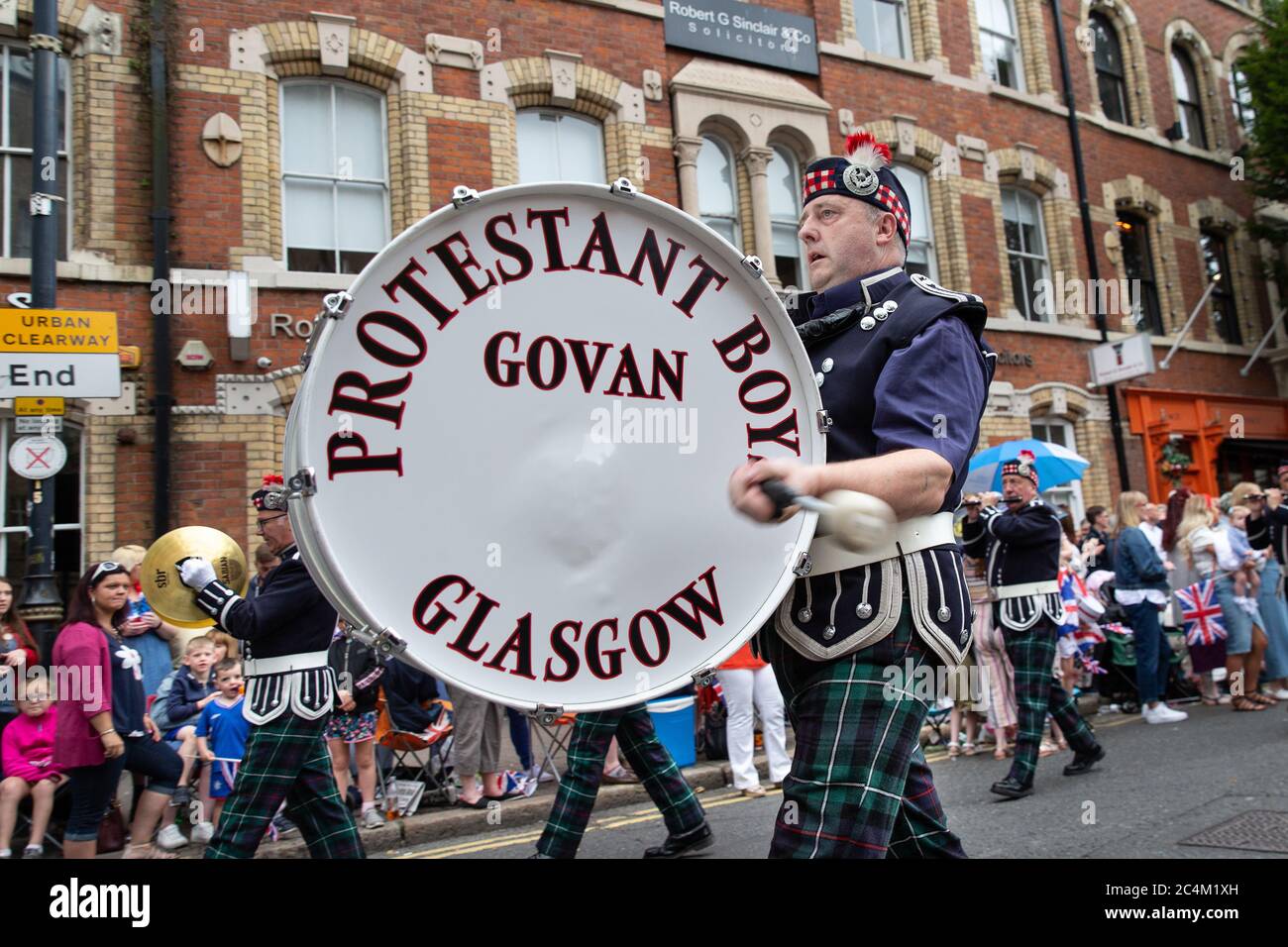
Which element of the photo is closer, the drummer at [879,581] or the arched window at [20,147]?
the drummer at [879,581]

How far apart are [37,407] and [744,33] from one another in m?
9.76

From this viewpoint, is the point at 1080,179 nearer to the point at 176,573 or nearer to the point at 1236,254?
the point at 1236,254

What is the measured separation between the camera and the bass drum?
6.02ft

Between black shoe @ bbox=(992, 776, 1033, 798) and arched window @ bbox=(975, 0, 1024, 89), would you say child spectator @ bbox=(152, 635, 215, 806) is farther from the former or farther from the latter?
arched window @ bbox=(975, 0, 1024, 89)

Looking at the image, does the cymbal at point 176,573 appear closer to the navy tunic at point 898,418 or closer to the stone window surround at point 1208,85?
the navy tunic at point 898,418

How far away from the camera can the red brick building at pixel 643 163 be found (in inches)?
373

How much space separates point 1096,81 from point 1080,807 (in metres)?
15.4

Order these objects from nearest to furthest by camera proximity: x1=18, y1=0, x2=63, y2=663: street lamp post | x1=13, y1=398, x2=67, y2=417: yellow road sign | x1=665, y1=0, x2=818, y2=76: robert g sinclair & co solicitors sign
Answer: x1=13, y1=398, x2=67, y2=417: yellow road sign < x1=18, y1=0, x2=63, y2=663: street lamp post < x1=665, y1=0, x2=818, y2=76: robert g sinclair & co solicitors sign

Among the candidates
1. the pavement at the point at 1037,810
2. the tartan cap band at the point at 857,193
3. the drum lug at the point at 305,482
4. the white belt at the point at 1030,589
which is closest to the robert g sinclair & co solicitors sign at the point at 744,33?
the white belt at the point at 1030,589

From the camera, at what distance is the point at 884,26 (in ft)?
49.1

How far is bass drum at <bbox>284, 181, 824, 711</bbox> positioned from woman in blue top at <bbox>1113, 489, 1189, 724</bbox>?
812cm

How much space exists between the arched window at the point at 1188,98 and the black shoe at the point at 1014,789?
16.7 m

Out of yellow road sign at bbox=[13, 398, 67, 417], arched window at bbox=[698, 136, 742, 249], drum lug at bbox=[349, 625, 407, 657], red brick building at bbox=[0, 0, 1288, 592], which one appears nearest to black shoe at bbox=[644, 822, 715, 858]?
drum lug at bbox=[349, 625, 407, 657]

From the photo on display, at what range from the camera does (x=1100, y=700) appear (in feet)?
34.2
